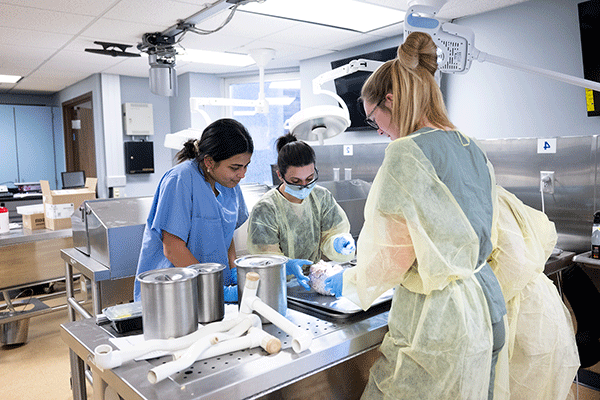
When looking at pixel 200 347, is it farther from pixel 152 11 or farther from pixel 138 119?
pixel 138 119

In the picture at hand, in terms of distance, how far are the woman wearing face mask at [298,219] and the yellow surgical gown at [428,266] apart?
77cm

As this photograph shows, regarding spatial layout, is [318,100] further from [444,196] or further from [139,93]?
[444,196]

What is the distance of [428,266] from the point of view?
1095mm

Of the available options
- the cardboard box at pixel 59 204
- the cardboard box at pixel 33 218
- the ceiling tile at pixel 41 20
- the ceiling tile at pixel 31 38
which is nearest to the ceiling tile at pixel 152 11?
the ceiling tile at pixel 41 20

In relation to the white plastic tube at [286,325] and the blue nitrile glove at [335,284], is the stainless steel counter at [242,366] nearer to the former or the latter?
the white plastic tube at [286,325]

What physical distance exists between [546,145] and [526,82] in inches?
20.2

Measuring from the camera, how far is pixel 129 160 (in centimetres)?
582

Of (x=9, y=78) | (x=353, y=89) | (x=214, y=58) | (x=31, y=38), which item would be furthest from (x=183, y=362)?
(x=9, y=78)

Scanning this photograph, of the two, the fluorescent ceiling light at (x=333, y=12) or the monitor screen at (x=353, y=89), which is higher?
the fluorescent ceiling light at (x=333, y=12)

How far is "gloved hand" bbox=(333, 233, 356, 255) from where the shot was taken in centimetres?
Result: 194

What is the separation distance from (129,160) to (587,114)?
497 cm

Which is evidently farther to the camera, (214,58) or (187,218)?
(214,58)

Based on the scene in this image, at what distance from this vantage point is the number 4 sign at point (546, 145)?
2.88m

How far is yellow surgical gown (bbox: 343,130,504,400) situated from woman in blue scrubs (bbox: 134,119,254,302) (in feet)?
2.03
